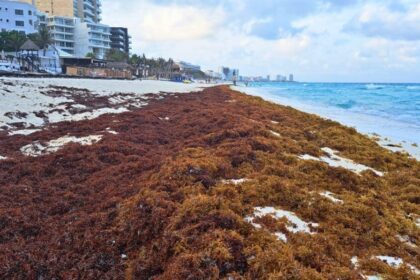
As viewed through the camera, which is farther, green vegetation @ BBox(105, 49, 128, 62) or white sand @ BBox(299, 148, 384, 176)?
green vegetation @ BBox(105, 49, 128, 62)

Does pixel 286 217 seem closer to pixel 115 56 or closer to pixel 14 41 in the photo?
pixel 14 41

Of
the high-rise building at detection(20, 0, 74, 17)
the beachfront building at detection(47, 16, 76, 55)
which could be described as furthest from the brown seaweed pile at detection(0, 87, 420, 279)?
the high-rise building at detection(20, 0, 74, 17)

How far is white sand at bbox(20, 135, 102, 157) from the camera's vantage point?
346 inches

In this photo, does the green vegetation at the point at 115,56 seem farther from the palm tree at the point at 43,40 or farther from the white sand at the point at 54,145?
the white sand at the point at 54,145

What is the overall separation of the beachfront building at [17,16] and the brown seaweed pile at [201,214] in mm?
79506

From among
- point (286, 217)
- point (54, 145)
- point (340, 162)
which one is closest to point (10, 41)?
point (54, 145)

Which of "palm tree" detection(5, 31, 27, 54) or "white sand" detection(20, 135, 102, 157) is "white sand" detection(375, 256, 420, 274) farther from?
"palm tree" detection(5, 31, 27, 54)

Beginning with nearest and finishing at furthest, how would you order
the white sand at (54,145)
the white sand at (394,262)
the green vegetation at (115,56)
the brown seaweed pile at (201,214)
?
the brown seaweed pile at (201,214) < the white sand at (394,262) < the white sand at (54,145) < the green vegetation at (115,56)

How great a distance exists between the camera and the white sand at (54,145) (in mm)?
8789

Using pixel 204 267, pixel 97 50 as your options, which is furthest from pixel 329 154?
pixel 97 50

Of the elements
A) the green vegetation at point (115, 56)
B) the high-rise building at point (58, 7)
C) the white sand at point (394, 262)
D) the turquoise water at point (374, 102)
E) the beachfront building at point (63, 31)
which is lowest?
the turquoise water at point (374, 102)

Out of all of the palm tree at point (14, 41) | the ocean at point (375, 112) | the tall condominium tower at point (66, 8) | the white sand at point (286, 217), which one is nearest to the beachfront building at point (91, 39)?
the tall condominium tower at point (66, 8)

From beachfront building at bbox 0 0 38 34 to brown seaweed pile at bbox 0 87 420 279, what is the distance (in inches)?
3130

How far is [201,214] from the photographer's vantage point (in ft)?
13.9
